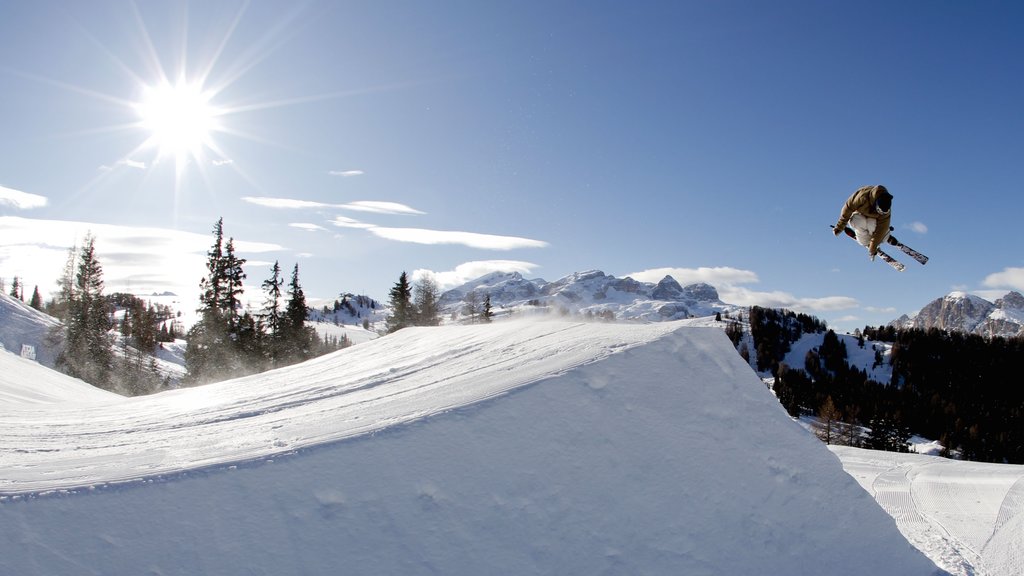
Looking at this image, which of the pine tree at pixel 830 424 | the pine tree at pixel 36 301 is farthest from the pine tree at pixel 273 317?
the pine tree at pixel 36 301

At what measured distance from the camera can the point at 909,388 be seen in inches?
3622

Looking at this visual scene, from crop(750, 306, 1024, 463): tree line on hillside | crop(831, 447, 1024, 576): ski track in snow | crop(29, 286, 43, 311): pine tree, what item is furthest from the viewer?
crop(29, 286, 43, 311): pine tree

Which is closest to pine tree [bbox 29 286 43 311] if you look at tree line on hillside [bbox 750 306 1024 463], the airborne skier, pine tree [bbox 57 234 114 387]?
pine tree [bbox 57 234 114 387]

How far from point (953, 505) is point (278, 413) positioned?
1374 centimetres

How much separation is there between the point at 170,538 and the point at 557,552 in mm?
2823

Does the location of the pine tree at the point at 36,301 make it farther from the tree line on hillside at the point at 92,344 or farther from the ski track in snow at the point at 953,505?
the ski track in snow at the point at 953,505

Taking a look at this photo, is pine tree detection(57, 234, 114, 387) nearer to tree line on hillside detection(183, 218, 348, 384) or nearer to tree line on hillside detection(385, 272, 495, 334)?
tree line on hillside detection(183, 218, 348, 384)

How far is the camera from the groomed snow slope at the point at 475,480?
3469mm

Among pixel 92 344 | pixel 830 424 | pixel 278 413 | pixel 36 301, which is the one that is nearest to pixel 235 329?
pixel 92 344

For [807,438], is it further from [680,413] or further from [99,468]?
[99,468]

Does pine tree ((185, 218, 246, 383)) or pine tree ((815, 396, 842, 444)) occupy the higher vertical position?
pine tree ((185, 218, 246, 383))

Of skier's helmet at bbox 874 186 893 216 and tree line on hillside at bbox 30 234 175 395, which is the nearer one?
skier's helmet at bbox 874 186 893 216

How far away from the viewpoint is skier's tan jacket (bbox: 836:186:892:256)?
27.0ft

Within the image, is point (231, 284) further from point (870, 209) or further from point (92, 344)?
point (870, 209)
